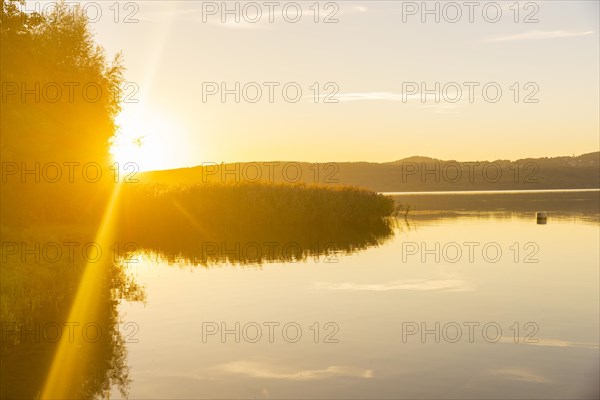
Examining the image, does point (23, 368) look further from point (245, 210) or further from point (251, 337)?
point (245, 210)

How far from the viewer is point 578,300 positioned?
84.7ft

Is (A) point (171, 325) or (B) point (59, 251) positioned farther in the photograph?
(B) point (59, 251)

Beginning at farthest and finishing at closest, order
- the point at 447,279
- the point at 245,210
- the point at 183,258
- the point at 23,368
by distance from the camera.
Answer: the point at 245,210 < the point at 183,258 < the point at 447,279 < the point at 23,368

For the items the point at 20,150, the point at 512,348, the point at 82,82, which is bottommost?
the point at 512,348

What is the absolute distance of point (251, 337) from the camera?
830 inches

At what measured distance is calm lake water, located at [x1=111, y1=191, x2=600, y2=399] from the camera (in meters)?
16.2

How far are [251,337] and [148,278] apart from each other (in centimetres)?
1294

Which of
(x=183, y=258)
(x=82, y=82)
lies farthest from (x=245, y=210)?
(x=183, y=258)

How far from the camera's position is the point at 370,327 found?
2195cm

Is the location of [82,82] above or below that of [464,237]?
above

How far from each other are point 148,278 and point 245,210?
2862 centimetres

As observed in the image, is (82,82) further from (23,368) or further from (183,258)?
(23,368)

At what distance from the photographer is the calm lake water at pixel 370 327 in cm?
1623

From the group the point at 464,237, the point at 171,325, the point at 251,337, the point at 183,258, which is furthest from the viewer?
the point at 464,237
